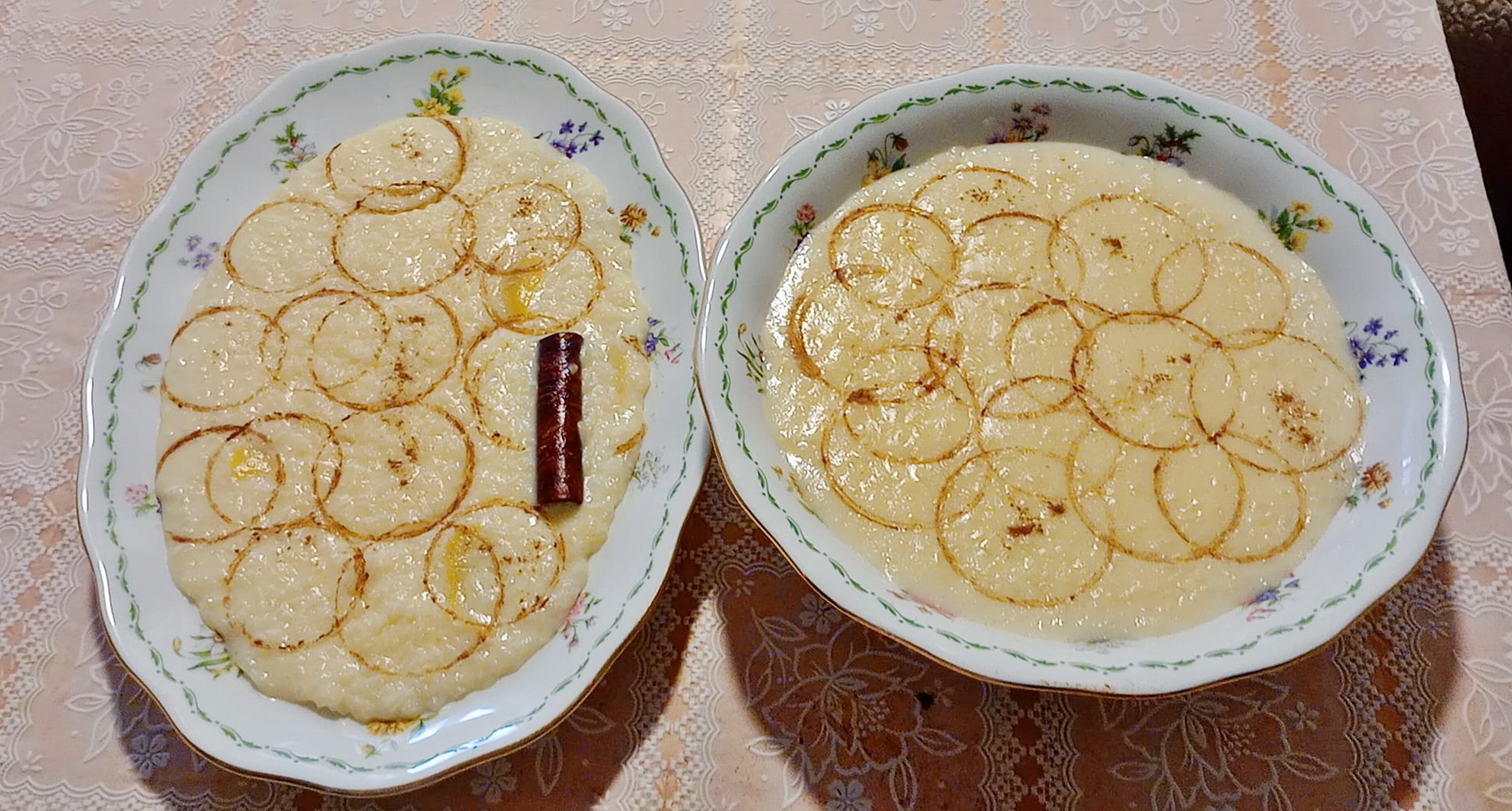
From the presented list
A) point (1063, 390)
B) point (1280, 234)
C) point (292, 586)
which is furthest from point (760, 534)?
point (1280, 234)

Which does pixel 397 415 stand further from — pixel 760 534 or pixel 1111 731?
pixel 1111 731

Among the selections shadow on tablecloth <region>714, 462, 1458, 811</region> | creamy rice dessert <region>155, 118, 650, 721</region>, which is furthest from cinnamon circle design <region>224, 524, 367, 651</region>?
shadow on tablecloth <region>714, 462, 1458, 811</region>

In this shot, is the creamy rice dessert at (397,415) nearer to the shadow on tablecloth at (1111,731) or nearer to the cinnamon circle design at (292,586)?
the cinnamon circle design at (292,586)

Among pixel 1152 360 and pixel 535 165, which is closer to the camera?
pixel 1152 360

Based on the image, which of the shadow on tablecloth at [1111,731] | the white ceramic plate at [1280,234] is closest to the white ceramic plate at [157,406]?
the white ceramic plate at [1280,234]

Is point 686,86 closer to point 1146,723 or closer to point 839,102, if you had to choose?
point 839,102

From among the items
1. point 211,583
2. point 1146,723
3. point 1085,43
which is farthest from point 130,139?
point 1146,723
